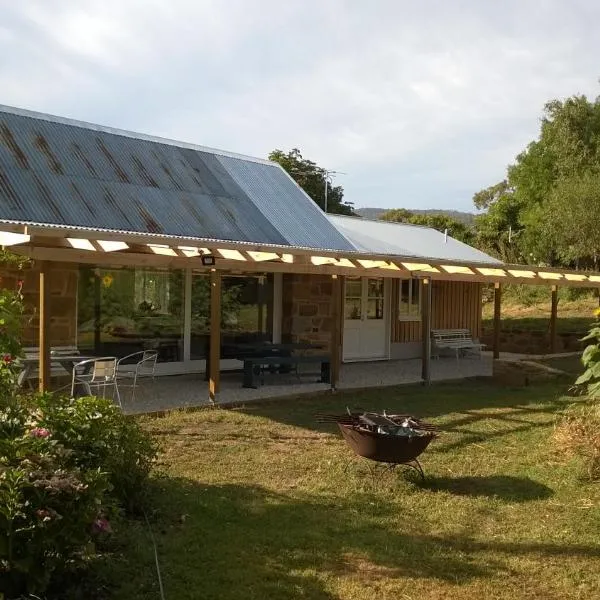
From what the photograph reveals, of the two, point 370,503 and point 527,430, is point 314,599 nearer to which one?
point 370,503

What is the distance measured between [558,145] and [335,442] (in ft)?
97.7

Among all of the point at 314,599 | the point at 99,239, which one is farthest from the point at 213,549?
the point at 99,239

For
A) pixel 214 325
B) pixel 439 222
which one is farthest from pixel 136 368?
pixel 439 222

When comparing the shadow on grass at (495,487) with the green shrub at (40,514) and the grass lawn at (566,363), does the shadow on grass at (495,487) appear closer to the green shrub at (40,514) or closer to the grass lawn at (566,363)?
the green shrub at (40,514)

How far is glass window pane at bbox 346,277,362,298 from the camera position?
1577 centimetres

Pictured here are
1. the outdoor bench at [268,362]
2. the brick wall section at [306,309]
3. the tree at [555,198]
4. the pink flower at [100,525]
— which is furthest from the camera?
the tree at [555,198]

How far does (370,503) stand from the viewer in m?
5.63

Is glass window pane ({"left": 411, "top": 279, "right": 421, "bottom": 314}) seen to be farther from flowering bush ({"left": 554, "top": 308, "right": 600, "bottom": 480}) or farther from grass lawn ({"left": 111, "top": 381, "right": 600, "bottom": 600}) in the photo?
flowering bush ({"left": 554, "top": 308, "right": 600, "bottom": 480})

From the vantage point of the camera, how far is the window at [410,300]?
55.5 ft

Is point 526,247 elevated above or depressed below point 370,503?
above

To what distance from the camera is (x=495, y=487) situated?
6.19m

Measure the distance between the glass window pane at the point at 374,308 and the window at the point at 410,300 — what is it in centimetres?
59

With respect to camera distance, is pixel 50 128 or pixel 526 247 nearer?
pixel 50 128

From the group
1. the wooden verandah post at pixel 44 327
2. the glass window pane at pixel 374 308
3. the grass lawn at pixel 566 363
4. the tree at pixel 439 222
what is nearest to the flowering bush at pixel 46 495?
the wooden verandah post at pixel 44 327
